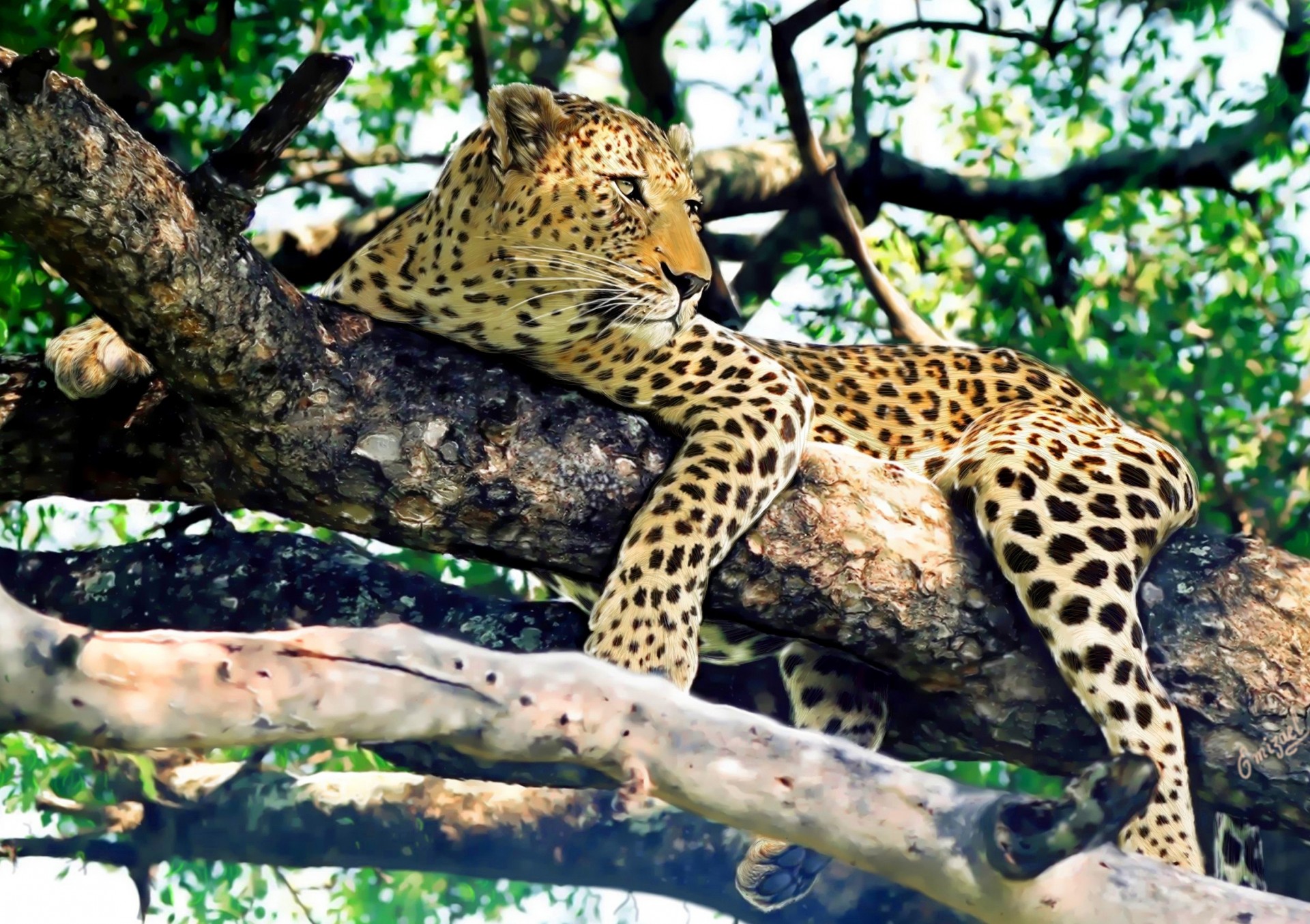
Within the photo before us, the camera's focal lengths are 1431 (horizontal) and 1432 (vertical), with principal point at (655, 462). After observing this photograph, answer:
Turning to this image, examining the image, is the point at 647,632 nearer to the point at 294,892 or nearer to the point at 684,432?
the point at 684,432

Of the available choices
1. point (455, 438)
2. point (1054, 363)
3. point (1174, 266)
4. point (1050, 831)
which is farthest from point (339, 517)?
point (1174, 266)

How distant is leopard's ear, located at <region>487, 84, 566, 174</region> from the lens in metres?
3.10

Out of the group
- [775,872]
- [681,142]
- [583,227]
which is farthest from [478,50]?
[775,872]

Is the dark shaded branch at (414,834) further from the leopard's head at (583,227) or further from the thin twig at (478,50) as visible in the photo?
the thin twig at (478,50)

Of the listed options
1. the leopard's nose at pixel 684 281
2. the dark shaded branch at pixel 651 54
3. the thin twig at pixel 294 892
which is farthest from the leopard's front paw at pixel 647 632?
the dark shaded branch at pixel 651 54

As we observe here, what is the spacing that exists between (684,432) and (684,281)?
322 mm

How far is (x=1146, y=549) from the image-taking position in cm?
312

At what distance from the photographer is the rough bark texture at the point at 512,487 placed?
257 cm

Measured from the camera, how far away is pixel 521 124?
3127 millimetres

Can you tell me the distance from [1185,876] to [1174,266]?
3.63 metres

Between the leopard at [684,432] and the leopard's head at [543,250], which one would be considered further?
the leopard's head at [543,250]

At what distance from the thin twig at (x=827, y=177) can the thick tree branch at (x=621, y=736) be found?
325cm

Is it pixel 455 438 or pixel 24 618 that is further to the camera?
pixel 455 438

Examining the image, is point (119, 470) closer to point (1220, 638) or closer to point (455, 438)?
point (455, 438)
